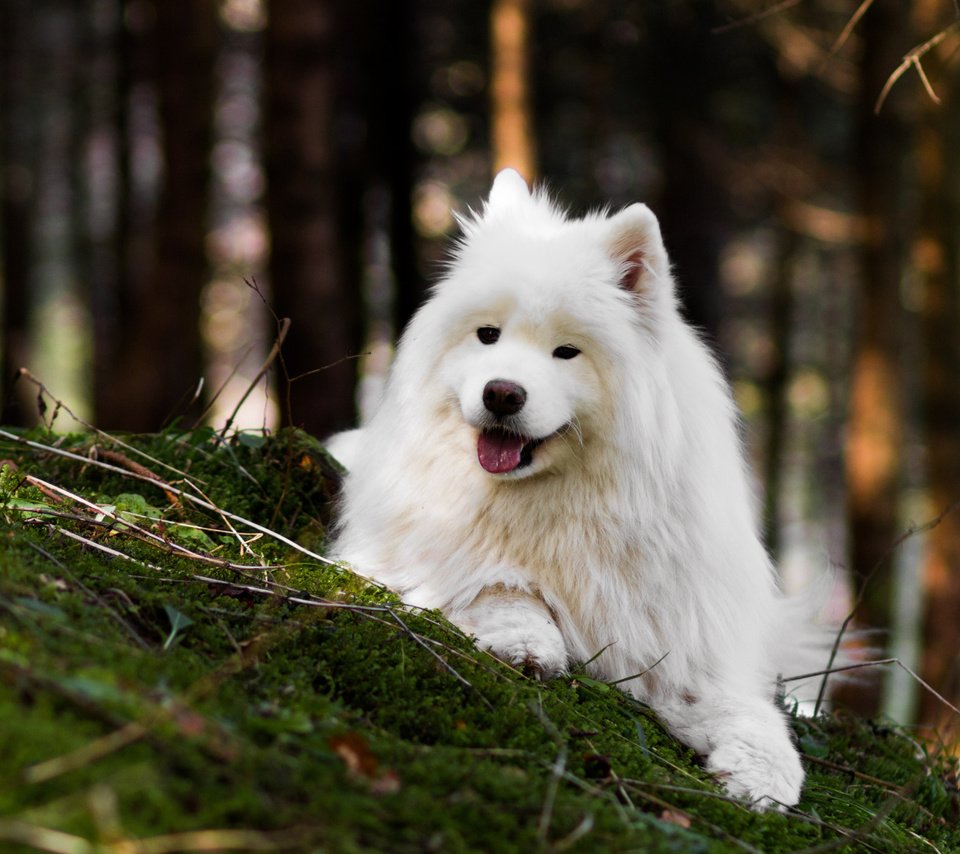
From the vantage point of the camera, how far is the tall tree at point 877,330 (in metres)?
9.78

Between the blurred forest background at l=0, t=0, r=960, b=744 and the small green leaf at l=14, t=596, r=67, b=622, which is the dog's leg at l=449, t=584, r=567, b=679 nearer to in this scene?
the blurred forest background at l=0, t=0, r=960, b=744

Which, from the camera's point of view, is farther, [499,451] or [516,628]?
[499,451]

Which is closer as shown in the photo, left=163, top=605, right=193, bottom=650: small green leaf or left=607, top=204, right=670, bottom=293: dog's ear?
left=163, top=605, right=193, bottom=650: small green leaf

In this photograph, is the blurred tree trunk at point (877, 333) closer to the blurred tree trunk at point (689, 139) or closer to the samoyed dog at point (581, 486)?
the blurred tree trunk at point (689, 139)

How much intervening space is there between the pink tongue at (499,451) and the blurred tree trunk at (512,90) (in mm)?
7139

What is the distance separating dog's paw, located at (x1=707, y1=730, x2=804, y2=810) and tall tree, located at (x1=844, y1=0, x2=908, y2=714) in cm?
677

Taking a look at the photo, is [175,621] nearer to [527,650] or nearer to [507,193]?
[527,650]

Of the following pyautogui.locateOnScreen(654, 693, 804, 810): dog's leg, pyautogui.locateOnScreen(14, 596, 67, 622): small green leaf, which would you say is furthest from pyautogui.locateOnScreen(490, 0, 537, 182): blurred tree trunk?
pyautogui.locateOnScreen(14, 596, 67, 622): small green leaf

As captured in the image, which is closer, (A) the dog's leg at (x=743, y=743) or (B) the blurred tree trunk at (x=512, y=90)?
(A) the dog's leg at (x=743, y=743)

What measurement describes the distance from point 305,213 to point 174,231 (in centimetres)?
285

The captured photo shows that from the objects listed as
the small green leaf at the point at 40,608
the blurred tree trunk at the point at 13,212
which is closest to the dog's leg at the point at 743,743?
the small green leaf at the point at 40,608

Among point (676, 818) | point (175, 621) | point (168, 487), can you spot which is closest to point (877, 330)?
point (168, 487)

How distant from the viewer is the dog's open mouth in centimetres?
355

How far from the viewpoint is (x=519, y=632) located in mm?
3266
